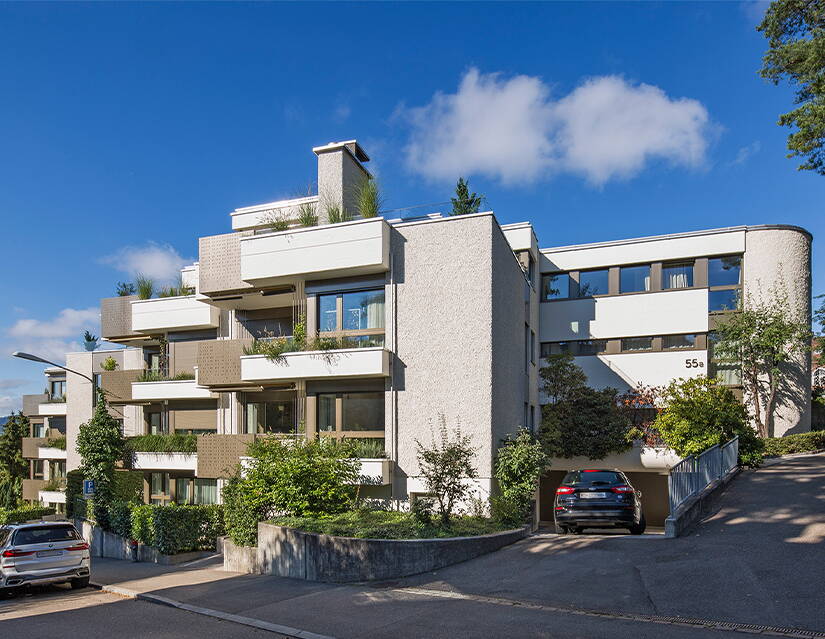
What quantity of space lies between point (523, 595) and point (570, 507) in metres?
4.64

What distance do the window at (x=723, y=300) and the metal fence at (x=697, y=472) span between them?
7.84 meters

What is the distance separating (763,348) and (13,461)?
46678 mm

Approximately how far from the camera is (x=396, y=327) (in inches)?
Answer: 712

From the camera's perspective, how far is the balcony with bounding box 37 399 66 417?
39.7 metres

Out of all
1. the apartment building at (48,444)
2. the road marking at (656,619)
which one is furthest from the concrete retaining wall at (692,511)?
the apartment building at (48,444)

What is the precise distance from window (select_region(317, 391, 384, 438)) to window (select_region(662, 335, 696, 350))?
1327 cm

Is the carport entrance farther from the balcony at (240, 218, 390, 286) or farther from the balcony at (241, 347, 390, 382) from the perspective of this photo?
the balcony at (240, 218, 390, 286)

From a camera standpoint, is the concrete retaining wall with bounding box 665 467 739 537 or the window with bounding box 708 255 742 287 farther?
the window with bounding box 708 255 742 287

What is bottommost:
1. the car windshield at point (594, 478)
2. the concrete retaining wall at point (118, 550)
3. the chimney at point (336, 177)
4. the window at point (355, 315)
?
the concrete retaining wall at point (118, 550)

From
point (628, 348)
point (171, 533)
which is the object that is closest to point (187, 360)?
point (171, 533)

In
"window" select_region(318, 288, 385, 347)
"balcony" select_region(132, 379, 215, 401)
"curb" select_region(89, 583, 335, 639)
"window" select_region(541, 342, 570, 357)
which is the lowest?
"curb" select_region(89, 583, 335, 639)

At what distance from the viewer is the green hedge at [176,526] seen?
715 inches

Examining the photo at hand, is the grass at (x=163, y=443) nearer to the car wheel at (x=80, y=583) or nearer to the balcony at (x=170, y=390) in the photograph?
the balcony at (x=170, y=390)

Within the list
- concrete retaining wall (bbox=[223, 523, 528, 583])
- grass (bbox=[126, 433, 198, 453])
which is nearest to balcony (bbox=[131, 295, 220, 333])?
grass (bbox=[126, 433, 198, 453])
